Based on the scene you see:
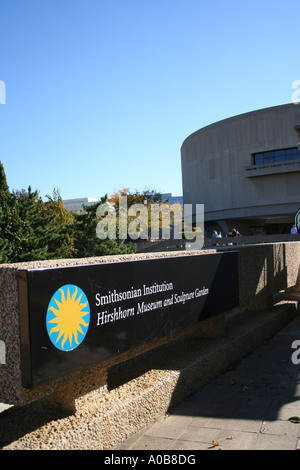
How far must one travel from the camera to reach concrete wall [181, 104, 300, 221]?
54031mm

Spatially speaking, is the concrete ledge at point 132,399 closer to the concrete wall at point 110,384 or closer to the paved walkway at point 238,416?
the concrete wall at point 110,384

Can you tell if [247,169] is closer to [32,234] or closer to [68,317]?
[32,234]

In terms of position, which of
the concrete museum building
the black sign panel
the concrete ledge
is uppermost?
the concrete museum building

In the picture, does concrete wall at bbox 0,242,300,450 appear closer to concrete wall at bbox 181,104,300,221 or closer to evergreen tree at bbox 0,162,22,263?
evergreen tree at bbox 0,162,22,263

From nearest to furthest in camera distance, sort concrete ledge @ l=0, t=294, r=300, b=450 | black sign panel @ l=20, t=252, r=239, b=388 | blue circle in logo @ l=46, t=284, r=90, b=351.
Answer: black sign panel @ l=20, t=252, r=239, b=388 < blue circle in logo @ l=46, t=284, r=90, b=351 < concrete ledge @ l=0, t=294, r=300, b=450

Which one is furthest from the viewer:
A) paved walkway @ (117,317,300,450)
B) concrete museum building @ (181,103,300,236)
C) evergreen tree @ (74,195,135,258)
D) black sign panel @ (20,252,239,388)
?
concrete museum building @ (181,103,300,236)

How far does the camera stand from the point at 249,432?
406 cm

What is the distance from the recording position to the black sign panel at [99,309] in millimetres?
3021

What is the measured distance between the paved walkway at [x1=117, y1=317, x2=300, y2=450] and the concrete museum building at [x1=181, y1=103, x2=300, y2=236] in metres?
50.0

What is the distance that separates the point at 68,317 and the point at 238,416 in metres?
2.39

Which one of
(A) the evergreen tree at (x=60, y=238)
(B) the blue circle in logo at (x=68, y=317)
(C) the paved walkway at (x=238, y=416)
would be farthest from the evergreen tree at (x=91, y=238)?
(B) the blue circle in logo at (x=68, y=317)

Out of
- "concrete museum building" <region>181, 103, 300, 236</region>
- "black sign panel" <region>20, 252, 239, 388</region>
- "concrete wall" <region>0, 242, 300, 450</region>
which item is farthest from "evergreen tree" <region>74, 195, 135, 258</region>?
"concrete museum building" <region>181, 103, 300, 236</region>

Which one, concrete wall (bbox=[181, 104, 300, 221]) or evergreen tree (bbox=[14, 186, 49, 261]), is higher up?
concrete wall (bbox=[181, 104, 300, 221])

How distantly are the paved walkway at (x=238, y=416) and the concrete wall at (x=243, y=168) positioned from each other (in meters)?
50.8
